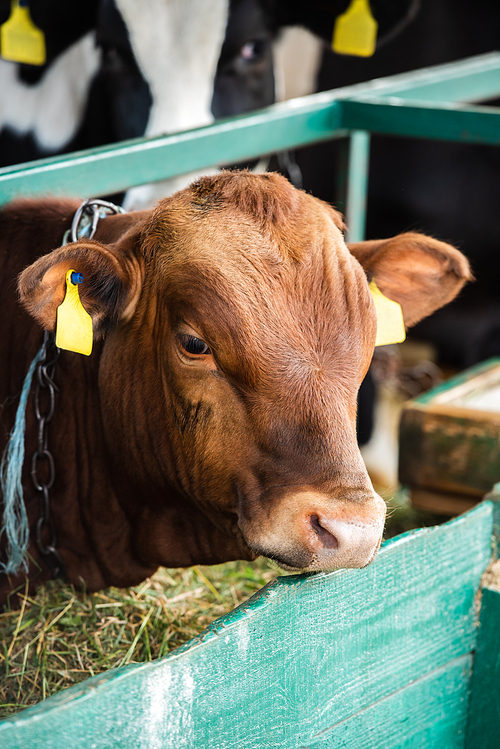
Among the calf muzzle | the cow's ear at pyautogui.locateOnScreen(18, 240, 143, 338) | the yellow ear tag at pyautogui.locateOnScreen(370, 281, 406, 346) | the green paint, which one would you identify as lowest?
the green paint

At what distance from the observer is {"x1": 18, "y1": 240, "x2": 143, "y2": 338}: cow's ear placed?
1616 millimetres

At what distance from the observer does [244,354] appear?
1537 mm

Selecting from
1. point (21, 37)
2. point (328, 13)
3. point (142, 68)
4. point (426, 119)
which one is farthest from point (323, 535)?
point (328, 13)

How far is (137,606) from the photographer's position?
6.86 ft

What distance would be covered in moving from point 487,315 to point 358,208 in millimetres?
2802

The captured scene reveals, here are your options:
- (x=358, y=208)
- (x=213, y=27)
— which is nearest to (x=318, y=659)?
(x=358, y=208)

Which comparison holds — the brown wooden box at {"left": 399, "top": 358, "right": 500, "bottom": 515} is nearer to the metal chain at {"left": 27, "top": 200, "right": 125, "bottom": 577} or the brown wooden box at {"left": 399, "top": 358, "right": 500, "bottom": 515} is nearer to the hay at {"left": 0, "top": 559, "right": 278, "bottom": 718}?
the hay at {"left": 0, "top": 559, "right": 278, "bottom": 718}

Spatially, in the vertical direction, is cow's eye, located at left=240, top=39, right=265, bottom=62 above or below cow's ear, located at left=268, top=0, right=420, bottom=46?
below

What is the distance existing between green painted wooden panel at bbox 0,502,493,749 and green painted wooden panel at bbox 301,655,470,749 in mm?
20

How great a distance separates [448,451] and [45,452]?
5.29 ft

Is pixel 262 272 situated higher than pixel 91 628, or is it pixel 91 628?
pixel 262 272

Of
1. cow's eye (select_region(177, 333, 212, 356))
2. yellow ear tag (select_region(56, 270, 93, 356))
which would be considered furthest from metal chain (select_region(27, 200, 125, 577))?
cow's eye (select_region(177, 333, 212, 356))

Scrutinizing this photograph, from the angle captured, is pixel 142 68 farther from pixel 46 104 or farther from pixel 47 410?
pixel 47 410

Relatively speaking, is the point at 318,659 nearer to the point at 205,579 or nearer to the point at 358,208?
the point at 205,579
